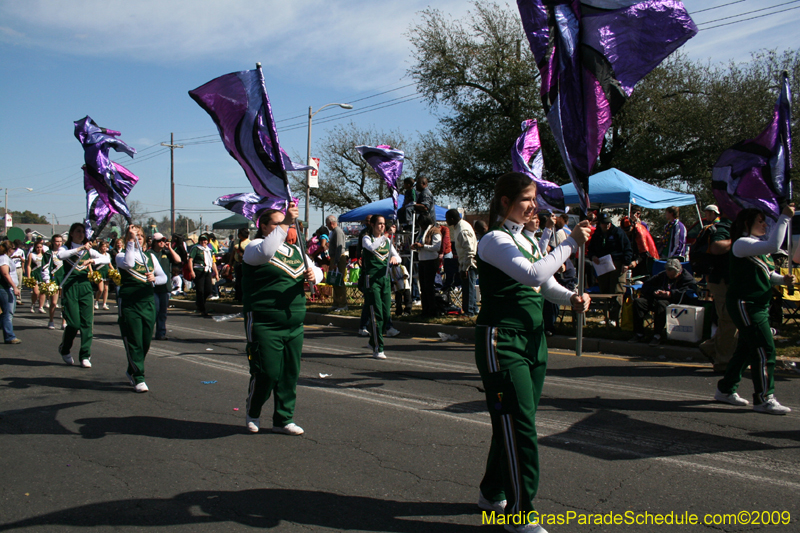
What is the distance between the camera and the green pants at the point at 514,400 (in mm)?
3197

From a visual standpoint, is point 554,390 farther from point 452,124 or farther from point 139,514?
point 452,124

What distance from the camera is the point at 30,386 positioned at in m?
7.54

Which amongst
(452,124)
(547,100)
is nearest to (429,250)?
(547,100)

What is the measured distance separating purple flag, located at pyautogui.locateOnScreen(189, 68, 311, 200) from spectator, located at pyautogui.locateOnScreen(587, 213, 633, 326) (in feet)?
22.6

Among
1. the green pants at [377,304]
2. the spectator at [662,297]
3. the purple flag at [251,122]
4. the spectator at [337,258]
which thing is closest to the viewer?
the purple flag at [251,122]

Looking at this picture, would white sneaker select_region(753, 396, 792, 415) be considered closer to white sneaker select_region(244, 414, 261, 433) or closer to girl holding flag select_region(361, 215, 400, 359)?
white sneaker select_region(244, 414, 261, 433)

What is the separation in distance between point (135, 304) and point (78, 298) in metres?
2.28

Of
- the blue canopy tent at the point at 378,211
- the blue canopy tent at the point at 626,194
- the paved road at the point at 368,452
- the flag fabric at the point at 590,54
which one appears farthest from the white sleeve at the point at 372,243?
the blue canopy tent at the point at 378,211

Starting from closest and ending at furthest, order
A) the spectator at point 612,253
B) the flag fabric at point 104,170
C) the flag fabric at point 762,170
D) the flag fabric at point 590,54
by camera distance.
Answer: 1. the flag fabric at point 590,54
2. the flag fabric at point 762,170
3. the flag fabric at point 104,170
4. the spectator at point 612,253

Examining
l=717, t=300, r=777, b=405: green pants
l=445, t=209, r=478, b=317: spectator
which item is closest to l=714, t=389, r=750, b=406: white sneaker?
l=717, t=300, r=777, b=405: green pants

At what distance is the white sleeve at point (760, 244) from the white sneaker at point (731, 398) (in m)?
1.38

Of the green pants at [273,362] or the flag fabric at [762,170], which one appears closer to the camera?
the green pants at [273,362]

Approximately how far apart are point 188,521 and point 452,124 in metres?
27.9

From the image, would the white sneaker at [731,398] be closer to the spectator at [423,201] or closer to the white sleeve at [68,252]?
the spectator at [423,201]
